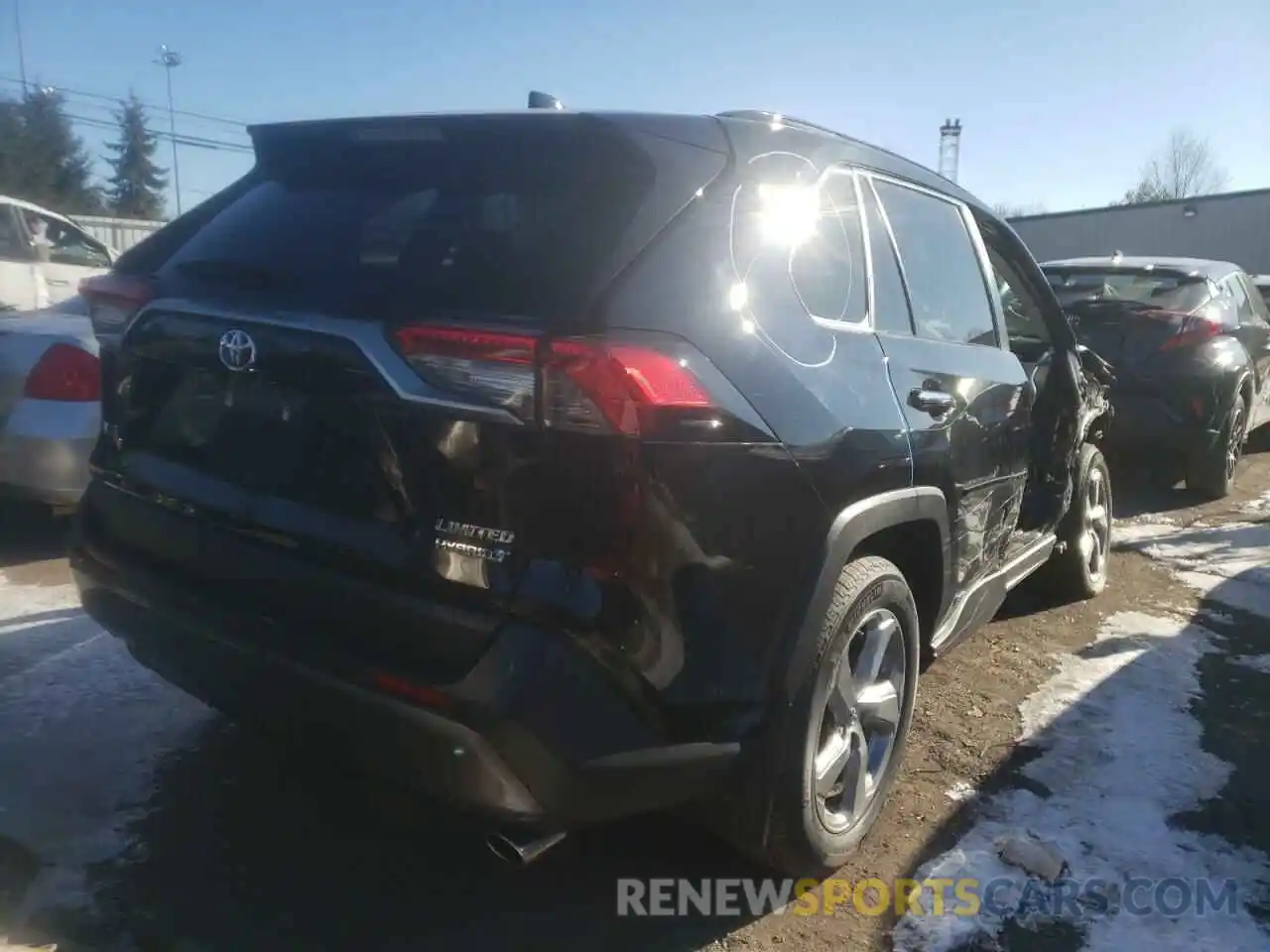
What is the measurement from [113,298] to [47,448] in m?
2.43

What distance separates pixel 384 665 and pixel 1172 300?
6.93 m

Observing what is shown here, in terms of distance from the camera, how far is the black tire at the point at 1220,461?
7.28 m

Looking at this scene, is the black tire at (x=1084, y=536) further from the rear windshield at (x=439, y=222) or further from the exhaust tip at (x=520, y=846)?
the exhaust tip at (x=520, y=846)

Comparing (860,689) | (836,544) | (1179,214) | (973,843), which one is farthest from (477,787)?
(1179,214)

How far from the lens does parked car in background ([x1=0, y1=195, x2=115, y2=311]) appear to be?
8453mm

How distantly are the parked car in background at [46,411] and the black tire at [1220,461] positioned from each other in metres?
6.93

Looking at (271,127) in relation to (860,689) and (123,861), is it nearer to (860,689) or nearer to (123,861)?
(123,861)

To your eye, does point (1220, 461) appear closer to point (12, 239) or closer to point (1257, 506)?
point (1257, 506)

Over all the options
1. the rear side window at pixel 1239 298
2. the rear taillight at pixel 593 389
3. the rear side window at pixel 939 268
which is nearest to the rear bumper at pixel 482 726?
the rear taillight at pixel 593 389

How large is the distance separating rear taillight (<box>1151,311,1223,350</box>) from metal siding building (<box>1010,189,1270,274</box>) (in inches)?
740

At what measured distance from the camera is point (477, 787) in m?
2.01

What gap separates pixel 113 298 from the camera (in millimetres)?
2676

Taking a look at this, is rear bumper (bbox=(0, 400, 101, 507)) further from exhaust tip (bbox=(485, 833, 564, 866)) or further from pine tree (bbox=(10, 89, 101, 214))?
pine tree (bbox=(10, 89, 101, 214))

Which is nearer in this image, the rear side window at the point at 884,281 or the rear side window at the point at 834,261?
the rear side window at the point at 834,261
